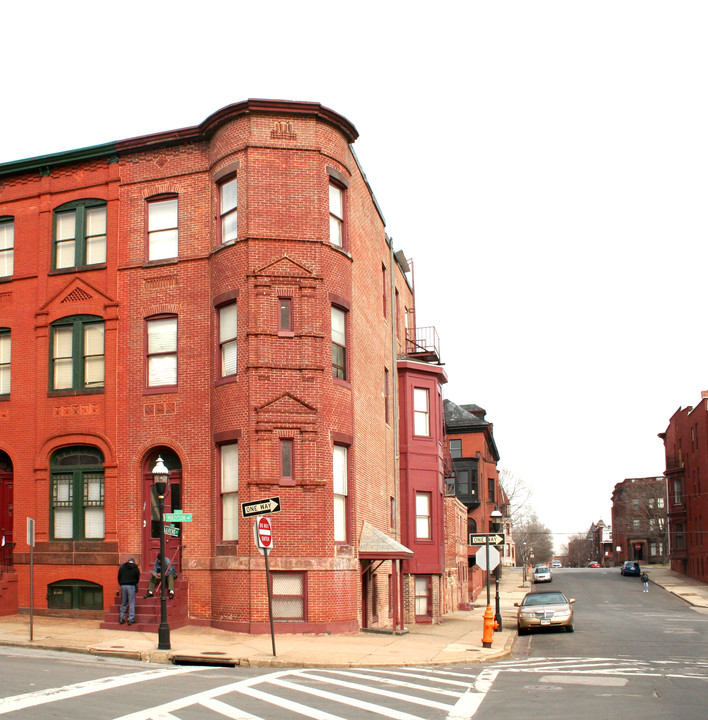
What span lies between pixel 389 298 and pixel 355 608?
1320 cm

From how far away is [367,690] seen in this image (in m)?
14.7

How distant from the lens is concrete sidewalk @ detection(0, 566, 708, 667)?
60.1 feet

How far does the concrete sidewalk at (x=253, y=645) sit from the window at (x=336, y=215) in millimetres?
10715

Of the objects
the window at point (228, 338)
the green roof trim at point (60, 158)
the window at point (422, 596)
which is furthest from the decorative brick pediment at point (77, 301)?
the window at point (422, 596)

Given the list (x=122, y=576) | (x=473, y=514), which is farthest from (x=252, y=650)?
(x=473, y=514)

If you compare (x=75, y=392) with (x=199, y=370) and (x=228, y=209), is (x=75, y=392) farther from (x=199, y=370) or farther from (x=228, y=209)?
(x=228, y=209)

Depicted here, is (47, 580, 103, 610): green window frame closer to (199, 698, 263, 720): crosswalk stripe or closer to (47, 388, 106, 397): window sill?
(47, 388, 106, 397): window sill

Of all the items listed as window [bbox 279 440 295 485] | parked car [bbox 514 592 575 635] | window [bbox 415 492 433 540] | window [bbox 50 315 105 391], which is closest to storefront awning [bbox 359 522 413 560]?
window [bbox 279 440 295 485]

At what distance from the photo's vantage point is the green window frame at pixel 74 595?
2519 cm

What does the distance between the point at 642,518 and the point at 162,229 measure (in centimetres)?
11270

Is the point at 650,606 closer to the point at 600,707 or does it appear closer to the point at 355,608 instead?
the point at 355,608

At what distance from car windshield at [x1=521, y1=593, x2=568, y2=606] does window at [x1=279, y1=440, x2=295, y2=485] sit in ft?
38.4

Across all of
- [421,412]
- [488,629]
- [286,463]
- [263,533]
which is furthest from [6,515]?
[421,412]

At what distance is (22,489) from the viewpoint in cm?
2653
